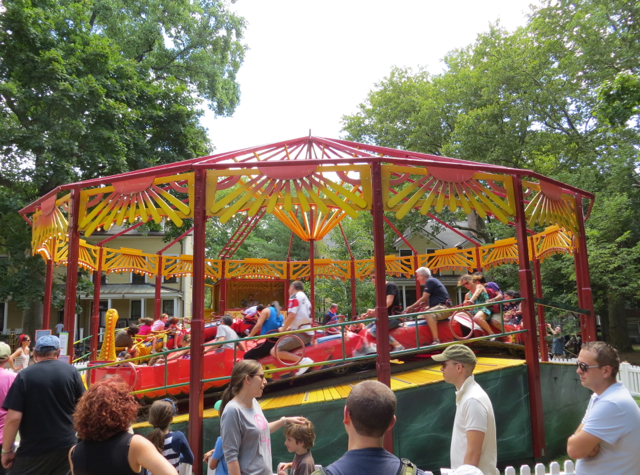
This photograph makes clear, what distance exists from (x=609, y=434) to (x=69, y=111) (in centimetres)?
1974

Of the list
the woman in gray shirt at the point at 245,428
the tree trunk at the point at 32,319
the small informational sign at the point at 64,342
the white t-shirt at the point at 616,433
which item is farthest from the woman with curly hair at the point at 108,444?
the tree trunk at the point at 32,319

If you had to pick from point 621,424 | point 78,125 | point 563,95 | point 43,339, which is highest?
point 563,95

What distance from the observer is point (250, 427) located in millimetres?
3344

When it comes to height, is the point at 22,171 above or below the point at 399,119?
→ below

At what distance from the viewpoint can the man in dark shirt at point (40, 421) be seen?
147 inches

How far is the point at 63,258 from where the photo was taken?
420 inches

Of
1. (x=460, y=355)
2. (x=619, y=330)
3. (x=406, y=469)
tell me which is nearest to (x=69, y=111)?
(x=460, y=355)

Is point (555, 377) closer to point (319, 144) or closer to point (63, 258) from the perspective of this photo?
point (319, 144)

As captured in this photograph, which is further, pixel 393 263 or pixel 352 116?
pixel 352 116

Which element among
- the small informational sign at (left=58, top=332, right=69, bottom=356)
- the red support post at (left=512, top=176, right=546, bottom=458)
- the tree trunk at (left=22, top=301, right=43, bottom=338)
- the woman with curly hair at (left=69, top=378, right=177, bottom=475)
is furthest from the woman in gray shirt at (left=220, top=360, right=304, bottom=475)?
the tree trunk at (left=22, top=301, right=43, bottom=338)

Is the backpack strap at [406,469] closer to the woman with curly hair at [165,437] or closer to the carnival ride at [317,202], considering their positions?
the woman with curly hair at [165,437]

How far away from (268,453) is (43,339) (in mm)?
2224

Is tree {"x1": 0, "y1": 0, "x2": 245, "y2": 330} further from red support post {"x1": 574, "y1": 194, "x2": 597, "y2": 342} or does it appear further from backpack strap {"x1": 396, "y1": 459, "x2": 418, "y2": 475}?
backpack strap {"x1": 396, "y1": 459, "x2": 418, "y2": 475}

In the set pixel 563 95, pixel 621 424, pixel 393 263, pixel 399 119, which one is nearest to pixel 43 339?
pixel 621 424
